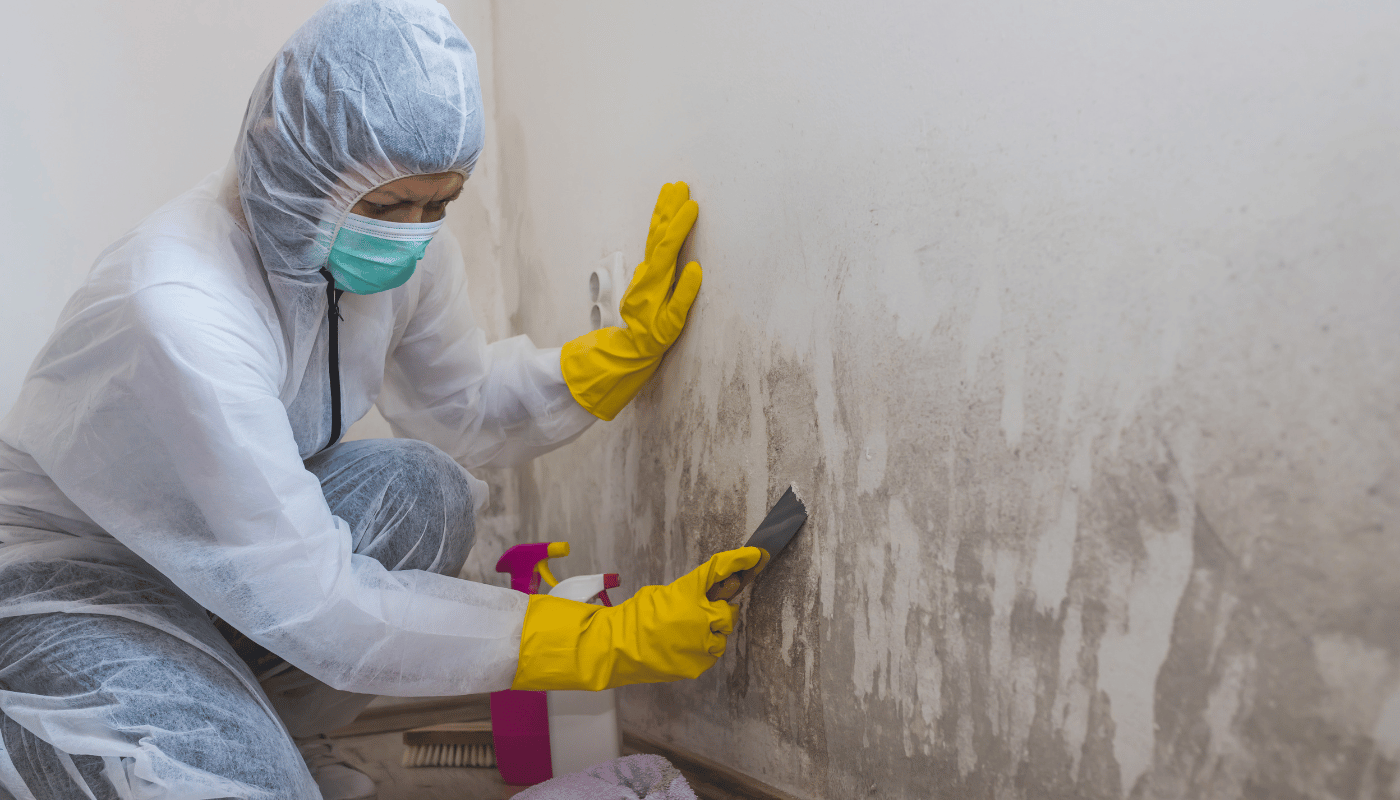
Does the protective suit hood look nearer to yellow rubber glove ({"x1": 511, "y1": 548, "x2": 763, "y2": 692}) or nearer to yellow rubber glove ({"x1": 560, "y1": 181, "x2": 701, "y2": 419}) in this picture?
yellow rubber glove ({"x1": 560, "y1": 181, "x2": 701, "y2": 419})

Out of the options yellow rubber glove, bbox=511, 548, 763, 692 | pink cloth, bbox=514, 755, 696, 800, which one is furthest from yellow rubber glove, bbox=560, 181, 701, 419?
pink cloth, bbox=514, 755, 696, 800

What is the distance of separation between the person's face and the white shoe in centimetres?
81

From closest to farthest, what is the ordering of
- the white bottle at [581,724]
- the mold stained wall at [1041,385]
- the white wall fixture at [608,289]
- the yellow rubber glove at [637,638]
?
the mold stained wall at [1041,385]
the yellow rubber glove at [637,638]
the white bottle at [581,724]
the white wall fixture at [608,289]

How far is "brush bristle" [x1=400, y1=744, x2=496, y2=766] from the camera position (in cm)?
138

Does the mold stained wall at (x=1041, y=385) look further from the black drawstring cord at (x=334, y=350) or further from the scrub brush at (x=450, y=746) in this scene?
the black drawstring cord at (x=334, y=350)

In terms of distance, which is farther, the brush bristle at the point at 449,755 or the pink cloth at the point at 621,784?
→ the brush bristle at the point at 449,755

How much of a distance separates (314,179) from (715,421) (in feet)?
1.92

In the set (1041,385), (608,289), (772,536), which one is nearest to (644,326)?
(608,289)

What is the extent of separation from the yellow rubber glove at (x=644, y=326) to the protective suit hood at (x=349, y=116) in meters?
0.30

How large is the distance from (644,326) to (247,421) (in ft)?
1.75

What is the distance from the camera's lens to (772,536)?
1.04m

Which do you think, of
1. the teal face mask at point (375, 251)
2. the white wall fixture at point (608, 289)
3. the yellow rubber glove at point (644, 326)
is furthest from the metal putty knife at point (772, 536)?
the teal face mask at point (375, 251)

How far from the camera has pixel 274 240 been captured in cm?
98

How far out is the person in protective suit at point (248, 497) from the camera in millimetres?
886
